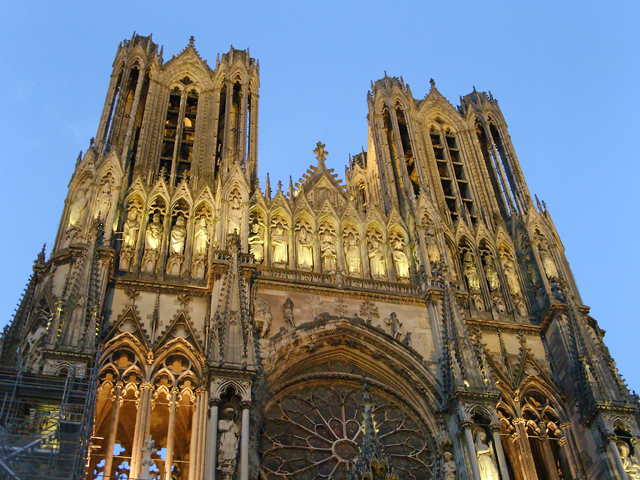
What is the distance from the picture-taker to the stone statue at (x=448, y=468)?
55.5ft

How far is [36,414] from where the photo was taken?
48.4 ft

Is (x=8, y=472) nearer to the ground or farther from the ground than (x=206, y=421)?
nearer to the ground

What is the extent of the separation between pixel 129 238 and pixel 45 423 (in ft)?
21.7

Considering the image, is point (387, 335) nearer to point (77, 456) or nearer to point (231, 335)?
point (231, 335)

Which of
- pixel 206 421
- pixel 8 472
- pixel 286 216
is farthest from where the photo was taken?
pixel 286 216

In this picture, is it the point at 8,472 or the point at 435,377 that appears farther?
the point at 435,377

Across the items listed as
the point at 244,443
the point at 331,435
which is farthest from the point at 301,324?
the point at 244,443

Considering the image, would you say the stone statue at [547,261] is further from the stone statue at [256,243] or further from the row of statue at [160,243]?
the row of statue at [160,243]

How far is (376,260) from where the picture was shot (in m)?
21.9

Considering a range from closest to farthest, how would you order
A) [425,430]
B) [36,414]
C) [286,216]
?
[36,414] → [425,430] → [286,216]

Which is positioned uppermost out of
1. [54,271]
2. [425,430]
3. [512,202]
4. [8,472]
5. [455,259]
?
[512,202]

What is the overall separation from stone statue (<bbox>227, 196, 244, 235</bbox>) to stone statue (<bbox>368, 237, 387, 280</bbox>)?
3634mm

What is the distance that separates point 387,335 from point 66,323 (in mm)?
7213

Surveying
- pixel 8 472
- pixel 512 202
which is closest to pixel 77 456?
pixel 8 472
